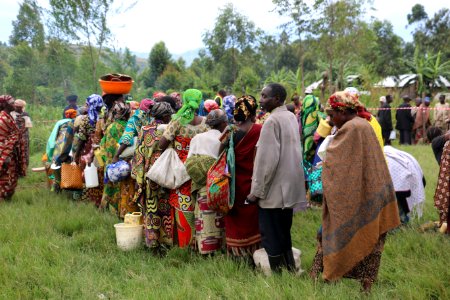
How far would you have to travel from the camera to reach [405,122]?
1541 centimetres

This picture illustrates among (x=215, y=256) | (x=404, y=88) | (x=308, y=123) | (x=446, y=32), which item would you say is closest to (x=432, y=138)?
(x=308, y=123)

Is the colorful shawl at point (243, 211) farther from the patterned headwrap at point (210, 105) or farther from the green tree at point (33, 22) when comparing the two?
the green tree at point (33, 22)

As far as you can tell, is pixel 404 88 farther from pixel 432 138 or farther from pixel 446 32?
pixel 432 138

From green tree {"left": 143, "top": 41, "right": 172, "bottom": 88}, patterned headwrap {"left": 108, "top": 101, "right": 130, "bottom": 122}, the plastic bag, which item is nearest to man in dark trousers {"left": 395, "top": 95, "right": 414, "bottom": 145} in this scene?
patterned headwrap {"left": 108, "top": 101, "right": 130, "bottom": 122}

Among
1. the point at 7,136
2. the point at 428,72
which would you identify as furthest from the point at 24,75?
the point at 428,72

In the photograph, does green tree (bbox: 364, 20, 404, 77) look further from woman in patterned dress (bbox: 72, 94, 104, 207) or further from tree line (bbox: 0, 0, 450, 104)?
woman in patterned dress (bbox: 72, 94, 104, 207)

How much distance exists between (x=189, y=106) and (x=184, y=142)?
40cm

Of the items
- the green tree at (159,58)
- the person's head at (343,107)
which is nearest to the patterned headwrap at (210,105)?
the person's head at (343,107)

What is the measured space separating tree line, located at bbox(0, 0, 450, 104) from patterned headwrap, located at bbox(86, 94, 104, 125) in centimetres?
977

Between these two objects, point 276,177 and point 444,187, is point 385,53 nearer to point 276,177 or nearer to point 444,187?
point 444,187

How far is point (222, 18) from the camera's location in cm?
2734

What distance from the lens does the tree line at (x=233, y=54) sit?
1716 cm

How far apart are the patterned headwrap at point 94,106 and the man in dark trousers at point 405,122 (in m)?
11.5

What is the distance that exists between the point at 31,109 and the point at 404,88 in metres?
20.2
